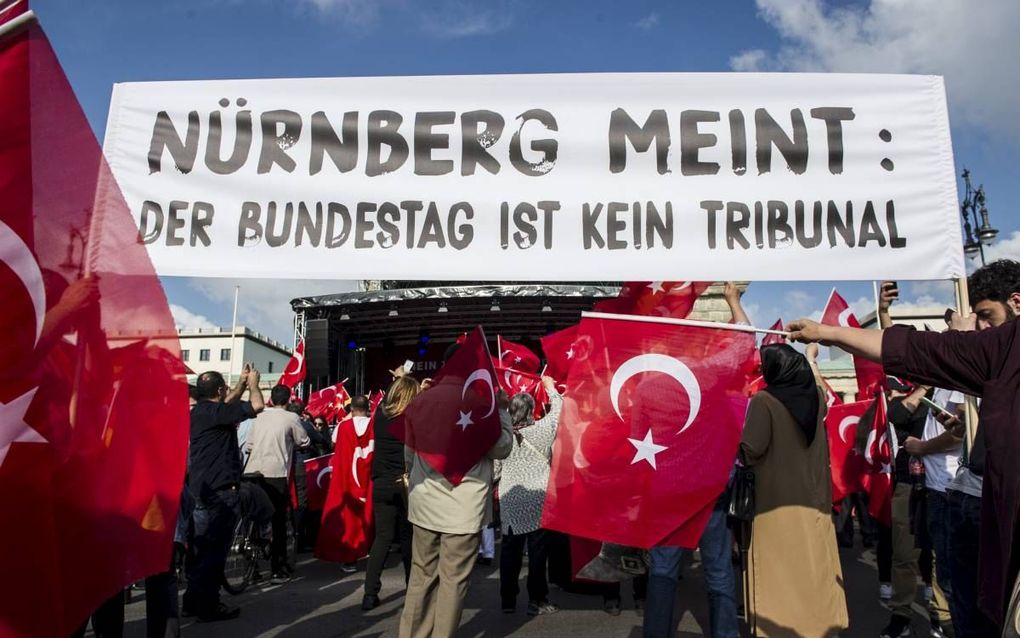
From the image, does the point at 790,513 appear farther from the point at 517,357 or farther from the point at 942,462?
the point at 517,357

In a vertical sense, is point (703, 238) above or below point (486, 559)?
above

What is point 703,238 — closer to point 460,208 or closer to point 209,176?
point 460,208

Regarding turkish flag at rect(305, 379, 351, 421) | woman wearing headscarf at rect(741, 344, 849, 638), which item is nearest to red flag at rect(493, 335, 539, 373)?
turkish flag at rect(305, 379, 351, 421)

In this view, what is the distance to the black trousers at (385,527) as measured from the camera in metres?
6.59

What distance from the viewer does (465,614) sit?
6.40m

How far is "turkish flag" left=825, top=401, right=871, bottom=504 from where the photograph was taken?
6484 mm

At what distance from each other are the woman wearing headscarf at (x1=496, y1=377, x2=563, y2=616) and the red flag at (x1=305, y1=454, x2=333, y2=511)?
12.6 feet

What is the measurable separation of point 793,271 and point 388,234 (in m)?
1.75

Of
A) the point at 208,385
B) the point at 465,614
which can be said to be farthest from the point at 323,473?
the point at 465,614

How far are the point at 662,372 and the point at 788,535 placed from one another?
1526 mm

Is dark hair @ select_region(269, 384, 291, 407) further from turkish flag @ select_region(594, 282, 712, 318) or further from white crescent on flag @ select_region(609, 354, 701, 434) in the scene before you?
white crescent on flag @ select_region(609, 354, 701, 434)

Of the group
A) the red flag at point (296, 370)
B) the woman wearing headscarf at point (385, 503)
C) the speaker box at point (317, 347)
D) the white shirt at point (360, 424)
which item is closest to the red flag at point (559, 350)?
the woman wearing headscarf at point (385, 503)

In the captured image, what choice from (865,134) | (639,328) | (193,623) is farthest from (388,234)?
(193,623)

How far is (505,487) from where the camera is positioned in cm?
643
